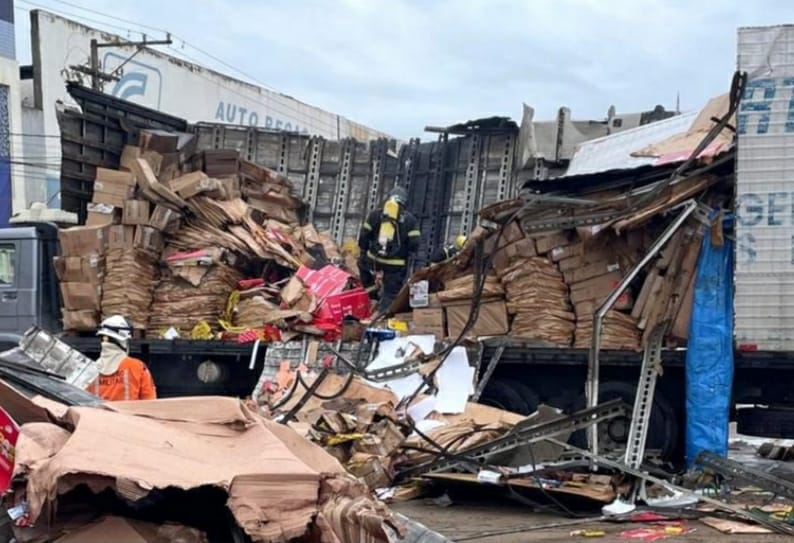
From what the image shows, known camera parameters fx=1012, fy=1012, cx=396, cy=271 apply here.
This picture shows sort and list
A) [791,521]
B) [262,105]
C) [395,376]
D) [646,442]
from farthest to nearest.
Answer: [262,105], [395,376], [646,442], [791,521]

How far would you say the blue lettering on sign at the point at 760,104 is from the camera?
768 cm

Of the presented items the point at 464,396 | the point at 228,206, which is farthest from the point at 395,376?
the point at 228,206

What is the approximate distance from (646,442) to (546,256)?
180cm

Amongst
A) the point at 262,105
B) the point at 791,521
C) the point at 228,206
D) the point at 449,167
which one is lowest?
the point at 791,521

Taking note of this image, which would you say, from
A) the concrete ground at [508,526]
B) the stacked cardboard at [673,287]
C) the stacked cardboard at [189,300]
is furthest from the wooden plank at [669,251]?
the stacked cardboard at [189,300]

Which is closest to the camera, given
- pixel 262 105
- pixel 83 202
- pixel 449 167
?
pixel 83 202

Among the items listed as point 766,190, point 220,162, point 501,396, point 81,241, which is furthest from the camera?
point 220,162

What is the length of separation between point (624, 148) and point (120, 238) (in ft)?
16.6

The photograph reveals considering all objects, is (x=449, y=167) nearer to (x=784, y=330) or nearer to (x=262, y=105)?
(x=784, y=330)

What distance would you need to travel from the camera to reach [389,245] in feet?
34.8

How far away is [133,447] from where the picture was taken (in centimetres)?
410

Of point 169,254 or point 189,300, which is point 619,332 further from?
point 169,254

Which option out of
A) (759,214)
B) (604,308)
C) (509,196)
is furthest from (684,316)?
(509,196)

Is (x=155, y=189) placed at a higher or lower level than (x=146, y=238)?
higher
